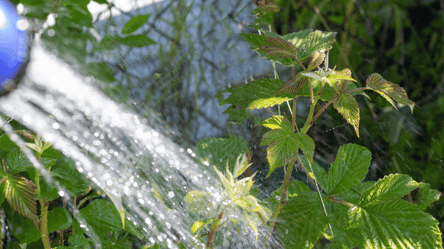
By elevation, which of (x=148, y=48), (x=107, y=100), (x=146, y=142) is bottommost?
(x=146, y=142)

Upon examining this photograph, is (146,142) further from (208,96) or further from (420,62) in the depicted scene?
(420,62)

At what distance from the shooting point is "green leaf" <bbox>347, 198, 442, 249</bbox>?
376mm

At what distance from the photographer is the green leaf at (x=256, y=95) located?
39 centimetres

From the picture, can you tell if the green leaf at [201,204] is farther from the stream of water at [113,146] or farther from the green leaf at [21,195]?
the green leaf at [21,195]

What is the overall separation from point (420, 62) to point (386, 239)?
14.7 inches

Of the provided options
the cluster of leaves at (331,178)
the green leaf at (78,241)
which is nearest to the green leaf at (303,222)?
the cluster of leaves at (331,178)

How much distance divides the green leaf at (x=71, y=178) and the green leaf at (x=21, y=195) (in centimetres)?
5

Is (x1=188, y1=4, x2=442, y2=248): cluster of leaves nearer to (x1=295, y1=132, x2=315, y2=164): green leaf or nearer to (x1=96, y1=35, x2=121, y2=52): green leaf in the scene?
(x1=295, y1=132, x2=315, y2=164): green leaf

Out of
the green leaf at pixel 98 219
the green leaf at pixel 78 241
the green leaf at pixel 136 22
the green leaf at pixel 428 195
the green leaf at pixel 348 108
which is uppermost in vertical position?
the green leaf at pixel 136 22

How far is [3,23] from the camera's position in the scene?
1.39 ft

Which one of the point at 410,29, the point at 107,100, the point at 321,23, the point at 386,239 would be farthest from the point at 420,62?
the point at 107,100

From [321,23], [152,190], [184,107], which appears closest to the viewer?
[152,190]

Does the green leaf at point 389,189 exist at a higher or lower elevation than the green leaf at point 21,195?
lower

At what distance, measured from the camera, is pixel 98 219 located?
1.57ft
